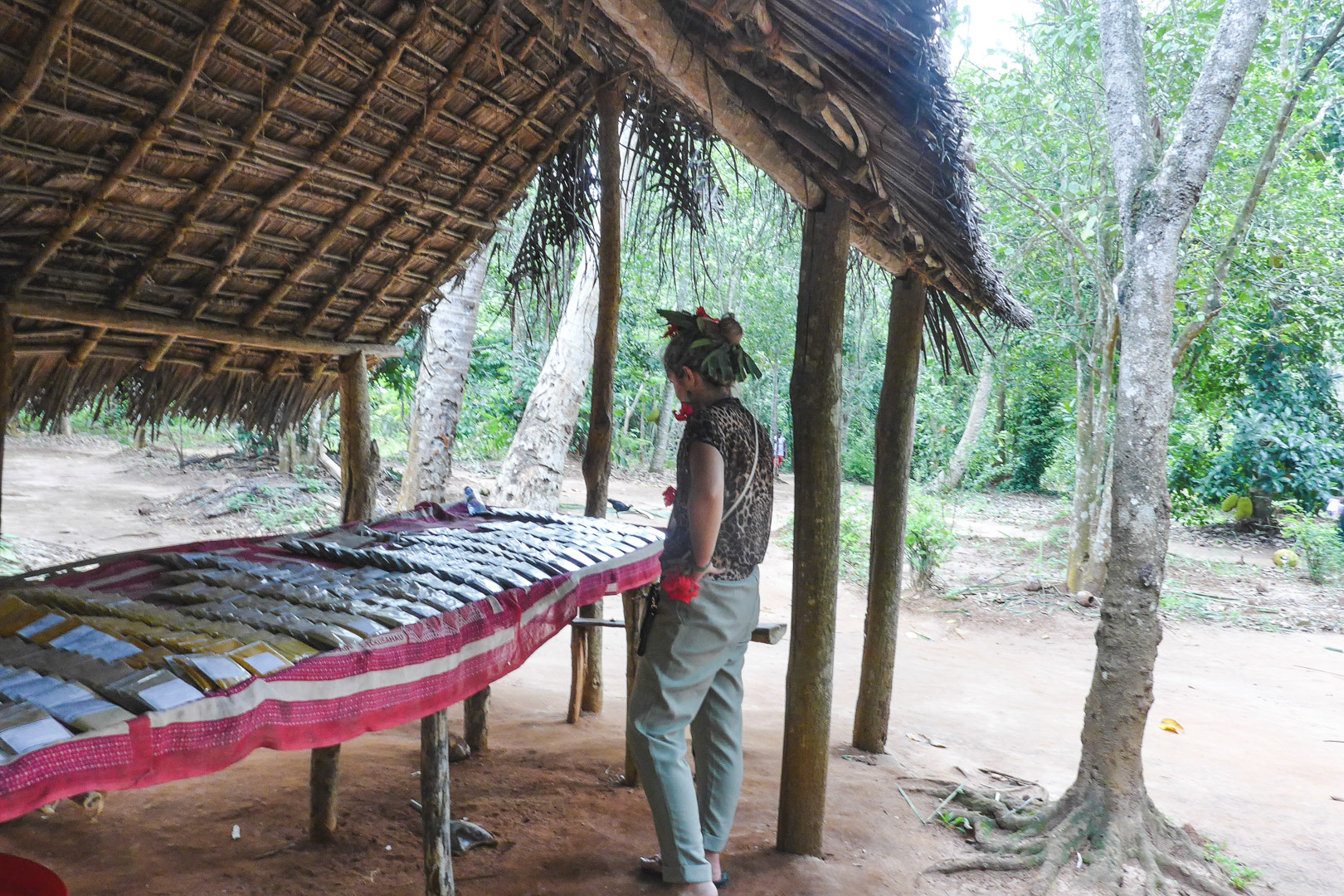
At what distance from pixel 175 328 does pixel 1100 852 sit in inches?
164

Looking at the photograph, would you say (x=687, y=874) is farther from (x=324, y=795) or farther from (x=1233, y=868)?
(x=1233, y=868)

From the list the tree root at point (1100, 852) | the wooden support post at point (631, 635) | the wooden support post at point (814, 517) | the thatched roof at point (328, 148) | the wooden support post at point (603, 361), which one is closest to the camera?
the thatched roof at point (328, 148)

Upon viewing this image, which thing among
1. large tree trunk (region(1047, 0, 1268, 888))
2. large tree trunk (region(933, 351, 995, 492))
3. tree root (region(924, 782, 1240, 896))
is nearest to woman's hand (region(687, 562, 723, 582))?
tree root (region(924, 782, 1240, 896))

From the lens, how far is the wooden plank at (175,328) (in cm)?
317

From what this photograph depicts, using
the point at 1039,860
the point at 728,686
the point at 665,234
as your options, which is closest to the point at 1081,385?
the point at 665,234

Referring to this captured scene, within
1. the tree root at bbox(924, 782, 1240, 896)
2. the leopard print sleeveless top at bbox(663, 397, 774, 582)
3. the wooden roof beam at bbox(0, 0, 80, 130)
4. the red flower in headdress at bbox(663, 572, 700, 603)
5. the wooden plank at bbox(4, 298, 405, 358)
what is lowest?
the tree root at bbox(924, 782, 1240, 896)

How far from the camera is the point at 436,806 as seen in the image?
2562 millimetres

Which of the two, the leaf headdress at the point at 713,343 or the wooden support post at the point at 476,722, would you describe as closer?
the leaf headdress at the point at 713,343

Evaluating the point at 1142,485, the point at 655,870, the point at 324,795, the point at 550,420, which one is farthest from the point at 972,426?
the point at 324,795

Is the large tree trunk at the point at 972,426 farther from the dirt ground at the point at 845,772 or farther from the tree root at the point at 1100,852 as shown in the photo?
the tree root at the point at 1100,852

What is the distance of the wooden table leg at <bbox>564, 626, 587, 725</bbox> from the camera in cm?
456

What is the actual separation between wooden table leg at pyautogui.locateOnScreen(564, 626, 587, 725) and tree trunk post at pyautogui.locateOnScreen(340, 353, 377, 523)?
49.3 inches

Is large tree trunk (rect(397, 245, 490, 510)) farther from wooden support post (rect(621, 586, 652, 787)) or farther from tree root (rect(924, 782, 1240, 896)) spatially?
tree root (rect(924, 782, 1240, 896))

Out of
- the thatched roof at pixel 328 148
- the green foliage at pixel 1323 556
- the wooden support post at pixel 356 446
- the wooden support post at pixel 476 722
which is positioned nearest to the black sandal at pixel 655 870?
the wooden support post at pixel 476 722
